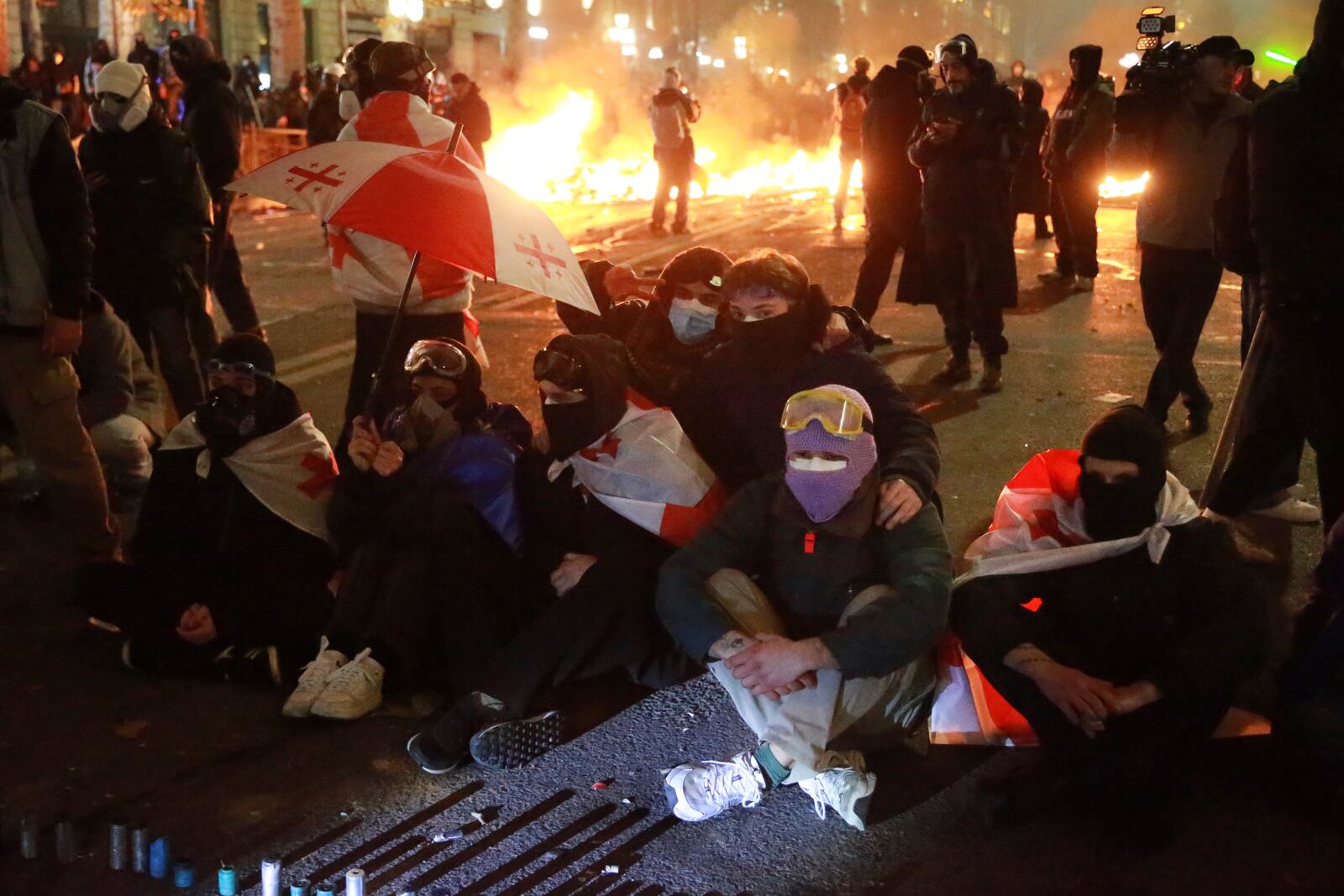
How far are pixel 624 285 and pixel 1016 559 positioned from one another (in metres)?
2.30

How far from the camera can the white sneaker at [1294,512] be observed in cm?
552

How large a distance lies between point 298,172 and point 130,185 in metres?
2.40

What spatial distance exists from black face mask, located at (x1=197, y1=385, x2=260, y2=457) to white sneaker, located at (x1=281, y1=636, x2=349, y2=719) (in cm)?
76

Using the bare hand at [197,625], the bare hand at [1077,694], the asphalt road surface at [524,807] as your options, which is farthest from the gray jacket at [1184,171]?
the bare hand at [197,625]

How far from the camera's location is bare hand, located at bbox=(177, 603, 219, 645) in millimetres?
4199

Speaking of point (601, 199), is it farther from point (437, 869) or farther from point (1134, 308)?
point (437, 869)

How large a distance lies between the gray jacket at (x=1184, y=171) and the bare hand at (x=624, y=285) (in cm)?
253

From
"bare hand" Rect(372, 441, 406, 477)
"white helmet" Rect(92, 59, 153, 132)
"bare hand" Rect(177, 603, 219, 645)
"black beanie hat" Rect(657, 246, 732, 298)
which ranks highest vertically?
"white helmet" Rect(92, 59, 153, 132)

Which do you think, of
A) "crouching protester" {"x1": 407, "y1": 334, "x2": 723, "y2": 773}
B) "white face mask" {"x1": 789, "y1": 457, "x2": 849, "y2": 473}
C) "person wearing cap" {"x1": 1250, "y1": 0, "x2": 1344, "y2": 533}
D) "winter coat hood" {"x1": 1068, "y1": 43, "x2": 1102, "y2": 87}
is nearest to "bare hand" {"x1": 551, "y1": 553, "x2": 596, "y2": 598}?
"crouching protester" {"x1": 407, "y1": 334, "x2": 723, "y2": 773}

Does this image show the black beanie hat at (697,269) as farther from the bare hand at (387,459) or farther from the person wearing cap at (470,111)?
the person wearing cap at (470,111)

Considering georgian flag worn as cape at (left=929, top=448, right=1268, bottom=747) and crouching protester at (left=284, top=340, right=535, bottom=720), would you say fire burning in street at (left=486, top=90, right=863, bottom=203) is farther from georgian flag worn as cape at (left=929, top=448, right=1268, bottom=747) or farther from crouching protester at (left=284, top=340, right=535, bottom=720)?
georgian flag worn as cape at (left=929, top=448, right=1268, bottom=747)

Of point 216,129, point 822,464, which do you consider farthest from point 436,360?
point 216,129

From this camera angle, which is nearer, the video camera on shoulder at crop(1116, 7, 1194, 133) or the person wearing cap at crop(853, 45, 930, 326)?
the video camera on shoulder at crop(1116, 7, 1194, 133)

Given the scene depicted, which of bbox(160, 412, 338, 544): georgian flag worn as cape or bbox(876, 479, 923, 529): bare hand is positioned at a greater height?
bbox(876, 479, 923, 529): bare hand
